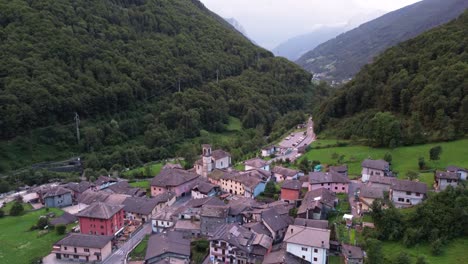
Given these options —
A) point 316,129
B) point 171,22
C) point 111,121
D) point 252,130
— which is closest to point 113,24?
point 171,22

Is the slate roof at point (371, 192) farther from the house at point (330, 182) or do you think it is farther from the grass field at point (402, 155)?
the grass field at point (402, 155)

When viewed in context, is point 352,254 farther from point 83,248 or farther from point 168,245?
point 83,248

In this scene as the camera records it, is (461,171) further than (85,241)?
Yes

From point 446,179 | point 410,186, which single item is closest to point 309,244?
point 410,186

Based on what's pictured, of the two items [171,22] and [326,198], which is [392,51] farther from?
[171,22]

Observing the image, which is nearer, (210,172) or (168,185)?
(168,185)

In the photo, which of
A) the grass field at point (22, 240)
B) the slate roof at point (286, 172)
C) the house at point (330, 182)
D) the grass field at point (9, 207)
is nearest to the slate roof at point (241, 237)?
the house at point (330, 182)
